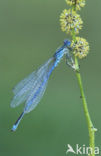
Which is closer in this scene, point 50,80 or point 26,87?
point 26,87

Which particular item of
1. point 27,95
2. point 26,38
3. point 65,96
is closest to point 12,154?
point 27,95

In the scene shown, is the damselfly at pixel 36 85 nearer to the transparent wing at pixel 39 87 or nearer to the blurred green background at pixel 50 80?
the transparent wing at pixel 39 87

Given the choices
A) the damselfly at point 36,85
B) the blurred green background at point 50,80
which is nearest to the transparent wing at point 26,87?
the damselfly at point 36,85

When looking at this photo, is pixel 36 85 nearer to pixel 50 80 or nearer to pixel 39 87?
pixel 39 87

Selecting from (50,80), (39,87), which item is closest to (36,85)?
(39,87)

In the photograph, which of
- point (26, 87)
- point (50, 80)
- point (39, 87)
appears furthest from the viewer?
point (50, 80)

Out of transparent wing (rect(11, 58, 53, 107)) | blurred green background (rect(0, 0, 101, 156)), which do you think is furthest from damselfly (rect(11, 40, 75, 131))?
blurred green background (rect(0, 0, 101, 156))

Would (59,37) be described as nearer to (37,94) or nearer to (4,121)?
(4,121)

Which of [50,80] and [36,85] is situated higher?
[50,80]
